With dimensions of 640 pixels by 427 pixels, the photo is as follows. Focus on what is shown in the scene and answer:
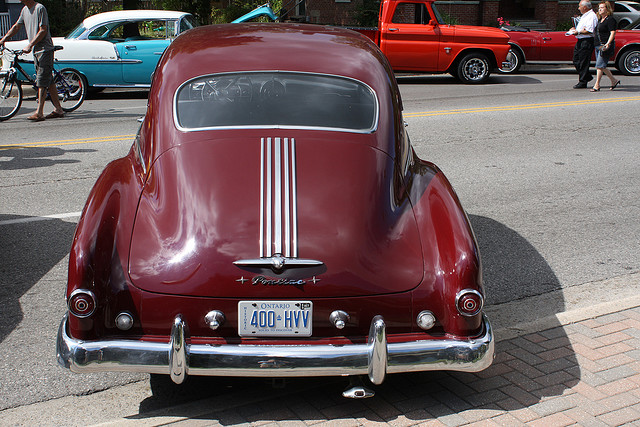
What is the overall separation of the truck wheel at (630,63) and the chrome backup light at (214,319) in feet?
58.7

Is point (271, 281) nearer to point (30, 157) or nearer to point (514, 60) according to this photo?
point (30, 157)

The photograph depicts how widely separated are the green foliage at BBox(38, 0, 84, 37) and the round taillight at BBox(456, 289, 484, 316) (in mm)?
22790

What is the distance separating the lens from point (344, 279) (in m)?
3.47

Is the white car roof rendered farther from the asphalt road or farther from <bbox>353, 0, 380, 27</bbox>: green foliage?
<bbox>353, 0, 380, 27</bbox>: green foliage

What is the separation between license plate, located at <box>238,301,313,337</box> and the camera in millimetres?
3398

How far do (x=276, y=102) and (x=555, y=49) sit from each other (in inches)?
630

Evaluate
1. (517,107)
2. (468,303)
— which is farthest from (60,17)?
(468,303)

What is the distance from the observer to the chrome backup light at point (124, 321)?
344 centimetres

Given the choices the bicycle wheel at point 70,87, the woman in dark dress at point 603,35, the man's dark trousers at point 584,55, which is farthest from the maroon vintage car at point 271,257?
the man's dark trousers at point 584,55

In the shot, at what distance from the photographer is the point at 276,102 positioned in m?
4.47

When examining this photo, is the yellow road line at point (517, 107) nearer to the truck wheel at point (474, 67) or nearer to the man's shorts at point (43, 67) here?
the truck wheel at point (474, 67)

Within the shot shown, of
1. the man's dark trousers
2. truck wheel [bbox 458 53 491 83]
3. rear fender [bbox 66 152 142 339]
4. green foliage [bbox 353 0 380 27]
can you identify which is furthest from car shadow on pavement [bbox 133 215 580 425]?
green foliage [bbox 353 0 380 27]

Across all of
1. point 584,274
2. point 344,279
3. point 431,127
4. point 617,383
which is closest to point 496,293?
point 584,274

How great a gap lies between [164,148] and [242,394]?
1.47 meters
